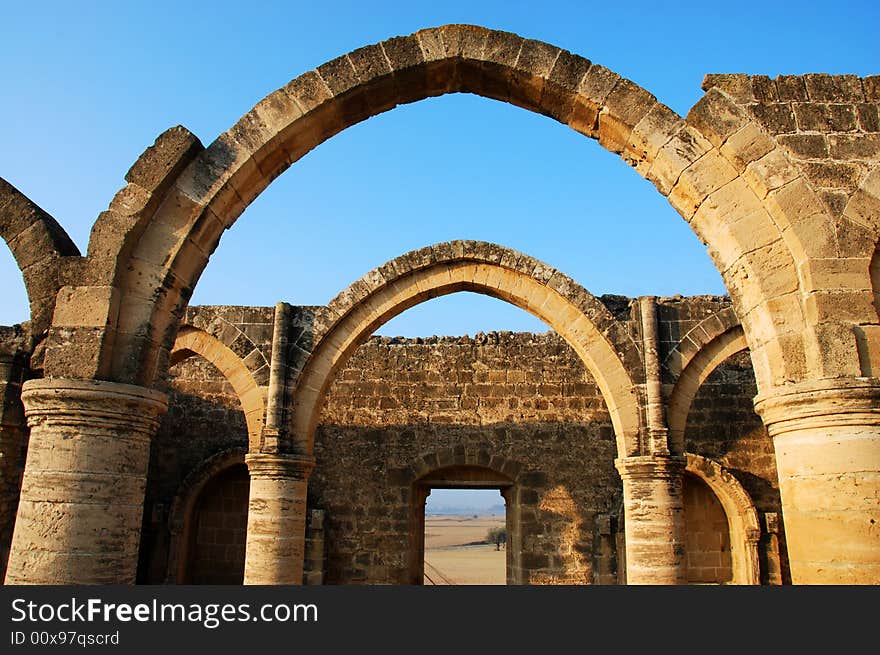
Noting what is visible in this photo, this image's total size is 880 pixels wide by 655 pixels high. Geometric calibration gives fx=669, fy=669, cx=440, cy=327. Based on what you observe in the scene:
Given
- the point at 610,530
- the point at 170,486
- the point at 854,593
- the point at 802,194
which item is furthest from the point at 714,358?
the point at 170,486

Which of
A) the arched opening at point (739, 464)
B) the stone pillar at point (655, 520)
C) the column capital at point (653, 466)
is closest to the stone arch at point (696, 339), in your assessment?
the column capital at point (653, 466)

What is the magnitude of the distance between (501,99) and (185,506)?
9669 millimetres

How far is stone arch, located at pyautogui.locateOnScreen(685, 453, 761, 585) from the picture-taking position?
424 inches

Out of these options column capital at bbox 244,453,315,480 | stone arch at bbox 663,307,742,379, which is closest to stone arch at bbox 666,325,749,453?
stone arch at bbox 663,307,742,379

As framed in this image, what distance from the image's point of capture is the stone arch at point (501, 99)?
3.65m

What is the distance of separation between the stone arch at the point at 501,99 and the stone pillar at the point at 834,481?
0.29 meters

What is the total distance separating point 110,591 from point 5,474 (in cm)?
235

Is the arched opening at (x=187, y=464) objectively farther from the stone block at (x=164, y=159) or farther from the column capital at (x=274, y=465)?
the stone block at (x=164, y=159)

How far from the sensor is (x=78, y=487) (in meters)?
3.45

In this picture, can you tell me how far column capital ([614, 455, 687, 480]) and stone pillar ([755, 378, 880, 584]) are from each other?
4.30 m

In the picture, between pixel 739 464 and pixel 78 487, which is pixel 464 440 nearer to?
pixel 739 464

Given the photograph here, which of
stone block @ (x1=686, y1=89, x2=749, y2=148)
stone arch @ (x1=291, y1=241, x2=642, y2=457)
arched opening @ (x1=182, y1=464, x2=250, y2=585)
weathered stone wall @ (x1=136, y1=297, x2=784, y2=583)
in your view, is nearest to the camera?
stone block @ (x1=686, y1=89, x2=749, y2=148)

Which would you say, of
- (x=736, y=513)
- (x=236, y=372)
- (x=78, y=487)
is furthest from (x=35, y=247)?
(x=736, y=513)

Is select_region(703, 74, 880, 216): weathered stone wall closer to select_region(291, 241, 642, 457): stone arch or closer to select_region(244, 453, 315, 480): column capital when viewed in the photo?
select_region(291, 241, 642, 457): stone arch
